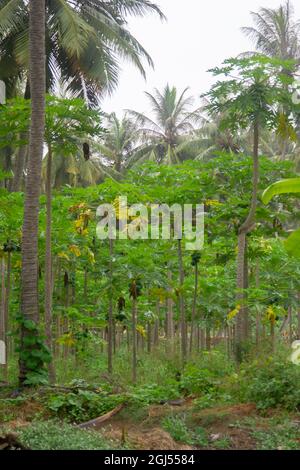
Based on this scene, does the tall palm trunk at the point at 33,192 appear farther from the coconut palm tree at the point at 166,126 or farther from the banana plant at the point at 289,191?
the coconut palm tree at the point at 166,126

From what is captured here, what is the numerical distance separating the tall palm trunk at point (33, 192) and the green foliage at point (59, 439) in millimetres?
3214

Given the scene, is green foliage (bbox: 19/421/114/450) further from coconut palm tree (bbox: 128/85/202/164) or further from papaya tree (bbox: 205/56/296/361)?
coconut palm tree (bbox: 128/85/202/164)

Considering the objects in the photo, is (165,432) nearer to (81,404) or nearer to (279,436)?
(279,436)

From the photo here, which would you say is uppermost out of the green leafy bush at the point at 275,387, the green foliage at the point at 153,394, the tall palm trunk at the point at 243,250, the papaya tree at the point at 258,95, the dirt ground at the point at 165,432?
the papaya tree at the point at 258,95

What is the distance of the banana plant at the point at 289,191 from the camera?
7.08ft

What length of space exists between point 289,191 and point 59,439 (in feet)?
13.1

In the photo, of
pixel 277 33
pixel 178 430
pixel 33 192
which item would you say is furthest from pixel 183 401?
pixel 277 33

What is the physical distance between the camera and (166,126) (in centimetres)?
3394

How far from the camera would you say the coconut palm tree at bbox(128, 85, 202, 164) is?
33.3 meters

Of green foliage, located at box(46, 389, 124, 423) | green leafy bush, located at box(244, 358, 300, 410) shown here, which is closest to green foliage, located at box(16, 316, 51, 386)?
green foliage, located at box(46, 389, 124, 423)

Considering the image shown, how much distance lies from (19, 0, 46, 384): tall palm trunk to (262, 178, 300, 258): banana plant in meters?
7.34

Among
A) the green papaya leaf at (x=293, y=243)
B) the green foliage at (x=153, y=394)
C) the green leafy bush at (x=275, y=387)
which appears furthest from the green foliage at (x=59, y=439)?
the green papaya leaf at (x=293, y=243)

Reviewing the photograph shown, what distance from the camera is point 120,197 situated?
11258mm
